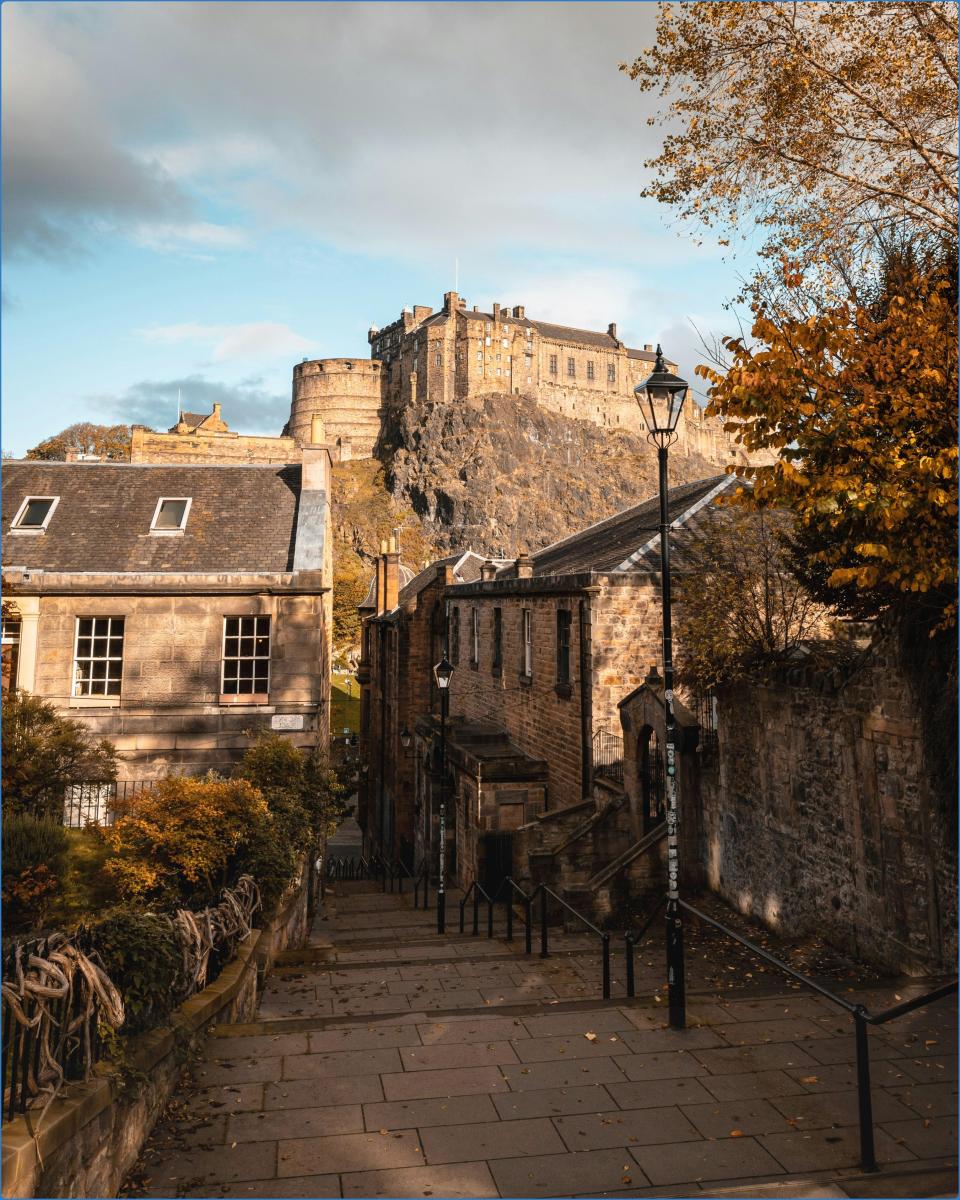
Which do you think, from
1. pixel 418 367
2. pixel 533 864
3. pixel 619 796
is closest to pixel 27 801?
pixel 533 864

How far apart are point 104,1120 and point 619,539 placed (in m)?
18.2

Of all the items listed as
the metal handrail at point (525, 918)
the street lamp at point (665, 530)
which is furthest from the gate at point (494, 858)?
the street lamp at point (665, 530)

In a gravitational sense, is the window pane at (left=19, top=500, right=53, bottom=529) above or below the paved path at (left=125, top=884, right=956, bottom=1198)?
above

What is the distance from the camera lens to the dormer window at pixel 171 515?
2041cm

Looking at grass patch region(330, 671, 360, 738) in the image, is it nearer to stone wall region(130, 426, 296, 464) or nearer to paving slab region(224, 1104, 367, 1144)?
stone wall region(130, 426, 296, 464)

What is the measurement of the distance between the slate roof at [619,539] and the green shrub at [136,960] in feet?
38.2

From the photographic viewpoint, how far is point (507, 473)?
116062mm

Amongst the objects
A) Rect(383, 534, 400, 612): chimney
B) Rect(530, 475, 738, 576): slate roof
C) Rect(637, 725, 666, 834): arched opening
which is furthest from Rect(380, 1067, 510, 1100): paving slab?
Rect(383, 534, 400, 612): chimney

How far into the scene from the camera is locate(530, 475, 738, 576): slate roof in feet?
61.1

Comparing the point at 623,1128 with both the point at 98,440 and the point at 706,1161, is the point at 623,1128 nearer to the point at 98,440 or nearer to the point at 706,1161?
the point at 706,1161

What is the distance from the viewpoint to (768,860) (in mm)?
12047

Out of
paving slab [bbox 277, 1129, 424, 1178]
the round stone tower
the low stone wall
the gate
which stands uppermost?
the round stone tower

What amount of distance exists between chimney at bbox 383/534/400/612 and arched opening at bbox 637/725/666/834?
24.4 m

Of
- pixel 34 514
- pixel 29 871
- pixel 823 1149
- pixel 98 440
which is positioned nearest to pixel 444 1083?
pixel 823 1149
